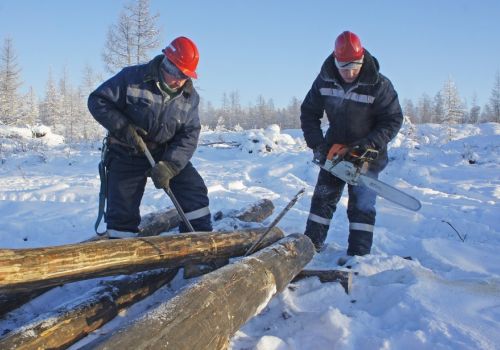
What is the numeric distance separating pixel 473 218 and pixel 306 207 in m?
2.39

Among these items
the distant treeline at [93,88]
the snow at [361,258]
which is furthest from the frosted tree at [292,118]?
the snow at [361,258]

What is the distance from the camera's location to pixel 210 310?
2281mm

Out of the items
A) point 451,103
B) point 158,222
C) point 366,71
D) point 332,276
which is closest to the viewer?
point 332,276

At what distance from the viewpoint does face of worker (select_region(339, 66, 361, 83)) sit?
4.17 m

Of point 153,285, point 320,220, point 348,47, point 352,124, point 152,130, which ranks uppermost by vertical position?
point 348,47

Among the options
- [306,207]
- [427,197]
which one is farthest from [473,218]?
[306,207]

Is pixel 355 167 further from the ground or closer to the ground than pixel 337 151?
closer to the ground

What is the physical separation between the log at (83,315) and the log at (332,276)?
113 cm

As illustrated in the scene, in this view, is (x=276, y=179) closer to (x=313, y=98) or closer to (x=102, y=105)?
(x=313, y=98)

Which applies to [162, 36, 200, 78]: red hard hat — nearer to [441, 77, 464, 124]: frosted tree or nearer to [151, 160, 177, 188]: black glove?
[151, 160, 177, 188]: black glove

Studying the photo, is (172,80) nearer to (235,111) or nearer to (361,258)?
(361,258)

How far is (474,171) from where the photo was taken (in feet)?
37.8

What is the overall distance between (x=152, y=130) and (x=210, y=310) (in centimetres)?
225

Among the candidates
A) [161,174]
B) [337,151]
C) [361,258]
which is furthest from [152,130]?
[361,258]
